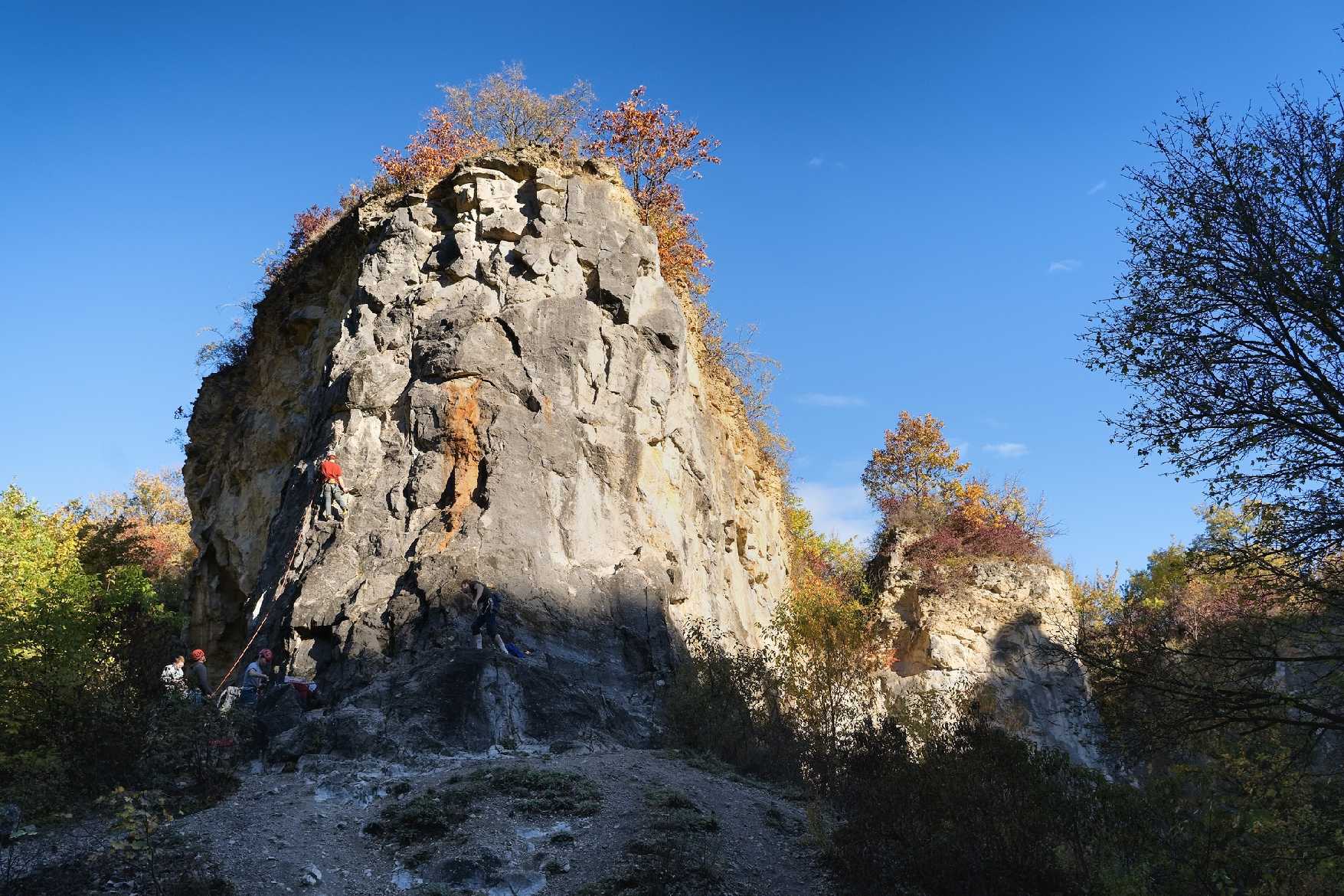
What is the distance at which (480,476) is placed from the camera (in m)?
16.7

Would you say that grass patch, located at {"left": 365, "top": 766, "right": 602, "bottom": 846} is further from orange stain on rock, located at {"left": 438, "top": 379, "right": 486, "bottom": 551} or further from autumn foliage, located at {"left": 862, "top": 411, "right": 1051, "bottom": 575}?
autumn foliage, located at {"left": 862, "top": 411, "right": 1051, "bottom": 575}

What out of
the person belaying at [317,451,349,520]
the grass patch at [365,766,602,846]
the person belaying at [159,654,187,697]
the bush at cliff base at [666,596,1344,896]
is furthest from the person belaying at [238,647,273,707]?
the bush at cliff base at [666,596,1344,896]

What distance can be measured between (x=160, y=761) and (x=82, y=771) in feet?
2.35

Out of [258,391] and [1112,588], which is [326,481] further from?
[1112,588]

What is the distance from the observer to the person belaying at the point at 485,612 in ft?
45.5

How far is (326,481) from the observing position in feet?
55.1

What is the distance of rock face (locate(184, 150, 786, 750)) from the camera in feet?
46.3

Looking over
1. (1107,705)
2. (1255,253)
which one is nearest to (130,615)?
(1107,705)

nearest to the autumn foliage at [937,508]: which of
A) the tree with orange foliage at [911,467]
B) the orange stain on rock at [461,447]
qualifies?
the tree with orange foliage at [911,467]

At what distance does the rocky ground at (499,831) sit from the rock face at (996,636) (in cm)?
1428

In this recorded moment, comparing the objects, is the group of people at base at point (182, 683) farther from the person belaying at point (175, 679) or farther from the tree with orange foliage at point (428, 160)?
the tree with orange foliage at point (428, 160)

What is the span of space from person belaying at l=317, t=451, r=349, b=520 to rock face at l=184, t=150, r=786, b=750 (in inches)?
8.9

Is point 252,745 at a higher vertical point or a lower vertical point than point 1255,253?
lower

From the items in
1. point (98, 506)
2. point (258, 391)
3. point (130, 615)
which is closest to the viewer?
point (130, 615)
